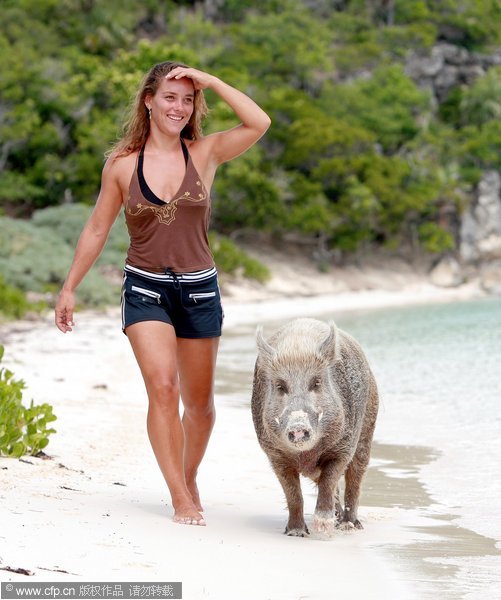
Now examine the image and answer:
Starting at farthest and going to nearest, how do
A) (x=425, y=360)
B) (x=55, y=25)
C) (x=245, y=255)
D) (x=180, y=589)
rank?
(x=55, y=25) < (x=245, y=255) < (x=425, y=360) < (x=180, y=589)

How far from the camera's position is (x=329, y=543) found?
5172mm

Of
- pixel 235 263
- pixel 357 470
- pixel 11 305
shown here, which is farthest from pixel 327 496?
pixel 235 263

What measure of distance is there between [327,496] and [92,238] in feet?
5.65

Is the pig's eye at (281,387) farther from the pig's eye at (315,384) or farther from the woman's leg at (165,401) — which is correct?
the woman's leg at (165,401)

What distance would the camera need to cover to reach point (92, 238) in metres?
5.47

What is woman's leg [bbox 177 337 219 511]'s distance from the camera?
537cm

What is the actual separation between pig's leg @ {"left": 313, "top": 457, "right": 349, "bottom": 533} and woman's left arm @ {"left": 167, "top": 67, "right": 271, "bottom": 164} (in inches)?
63.4

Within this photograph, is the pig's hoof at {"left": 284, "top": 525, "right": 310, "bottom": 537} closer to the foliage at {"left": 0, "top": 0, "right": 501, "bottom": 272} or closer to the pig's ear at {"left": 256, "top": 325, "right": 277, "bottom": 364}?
the pig's ear at {"left": 256, "top": 325, "right": 277, "bottom": 364}

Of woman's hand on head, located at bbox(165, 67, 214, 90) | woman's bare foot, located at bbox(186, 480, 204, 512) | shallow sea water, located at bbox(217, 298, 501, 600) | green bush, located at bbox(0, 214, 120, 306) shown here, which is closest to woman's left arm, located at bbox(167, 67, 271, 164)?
woman's hand on head, located at bbox(165, 67, 214, 90)

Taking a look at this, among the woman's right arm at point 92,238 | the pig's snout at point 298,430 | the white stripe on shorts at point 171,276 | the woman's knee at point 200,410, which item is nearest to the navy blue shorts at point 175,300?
the white stripe on shorts at point 171,276

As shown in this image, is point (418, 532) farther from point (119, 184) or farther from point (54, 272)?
point (54, 272)

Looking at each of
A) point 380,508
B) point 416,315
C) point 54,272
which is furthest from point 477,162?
point 380,508

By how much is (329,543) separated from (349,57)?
47588 mm

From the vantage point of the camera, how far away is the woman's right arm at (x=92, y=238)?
5363 millimetres
